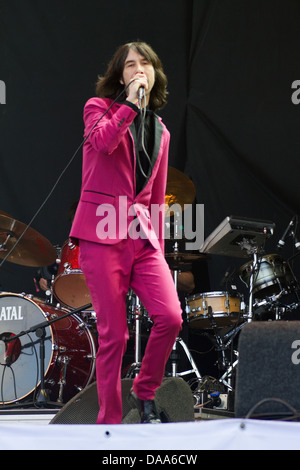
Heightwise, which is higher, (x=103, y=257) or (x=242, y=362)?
(x=103, y=257)

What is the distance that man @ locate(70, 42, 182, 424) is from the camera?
2.32 m

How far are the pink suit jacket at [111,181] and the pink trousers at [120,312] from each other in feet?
0.20

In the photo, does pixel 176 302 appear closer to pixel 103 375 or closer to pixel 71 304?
pixel 103 375

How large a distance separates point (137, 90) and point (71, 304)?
272 cm

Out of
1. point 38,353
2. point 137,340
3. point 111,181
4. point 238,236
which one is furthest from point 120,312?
point 38,353

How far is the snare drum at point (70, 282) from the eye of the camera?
15.3ft

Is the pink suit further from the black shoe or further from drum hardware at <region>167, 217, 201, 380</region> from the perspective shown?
drum hardware at <region>167, 217, 201, 380</region>

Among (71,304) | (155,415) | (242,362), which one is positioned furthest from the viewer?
(71,304)

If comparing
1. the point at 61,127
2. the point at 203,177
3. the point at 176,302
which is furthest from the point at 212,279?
the point at 176,302

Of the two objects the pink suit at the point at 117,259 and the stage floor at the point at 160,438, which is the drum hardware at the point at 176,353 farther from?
the stage floor at the point at 160,438

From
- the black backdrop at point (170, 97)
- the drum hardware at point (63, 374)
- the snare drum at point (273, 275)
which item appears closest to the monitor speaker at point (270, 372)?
the snare drum at point (273, 275)

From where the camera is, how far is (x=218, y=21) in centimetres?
514

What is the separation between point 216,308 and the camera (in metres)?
4.70

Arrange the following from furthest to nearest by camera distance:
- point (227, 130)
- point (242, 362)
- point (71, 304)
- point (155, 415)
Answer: point (227, 130) < point (71, 304) < point (155, 415) < point (242, 362)
